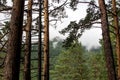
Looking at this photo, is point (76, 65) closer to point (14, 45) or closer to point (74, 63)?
point (74, 63)

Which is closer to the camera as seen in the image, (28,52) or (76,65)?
(28,52)

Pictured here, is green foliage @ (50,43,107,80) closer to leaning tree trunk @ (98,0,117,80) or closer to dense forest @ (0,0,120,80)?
dense forest @ (0,0,120,80)

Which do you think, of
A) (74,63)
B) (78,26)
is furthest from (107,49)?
(74,63)

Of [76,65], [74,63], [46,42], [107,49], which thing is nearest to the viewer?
[107,49]

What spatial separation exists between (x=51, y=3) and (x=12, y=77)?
1054cm

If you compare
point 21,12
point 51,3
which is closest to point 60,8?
point 51,3

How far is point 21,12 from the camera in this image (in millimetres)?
7125

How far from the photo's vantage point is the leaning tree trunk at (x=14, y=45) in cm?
661

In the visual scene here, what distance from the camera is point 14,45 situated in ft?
22.3

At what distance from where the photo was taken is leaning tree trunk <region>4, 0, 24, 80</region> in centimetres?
A: 661

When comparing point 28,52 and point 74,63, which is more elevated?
point 28,52

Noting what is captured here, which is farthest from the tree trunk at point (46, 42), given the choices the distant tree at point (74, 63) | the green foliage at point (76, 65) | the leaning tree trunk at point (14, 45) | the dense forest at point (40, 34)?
the distant tree at point (74, 63)

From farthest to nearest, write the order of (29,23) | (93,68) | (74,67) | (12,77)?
1. (93,68)
2. (74,67)
3. (29,23)
4. (12,77)

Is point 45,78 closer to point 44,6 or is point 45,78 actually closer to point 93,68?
point 44,6
